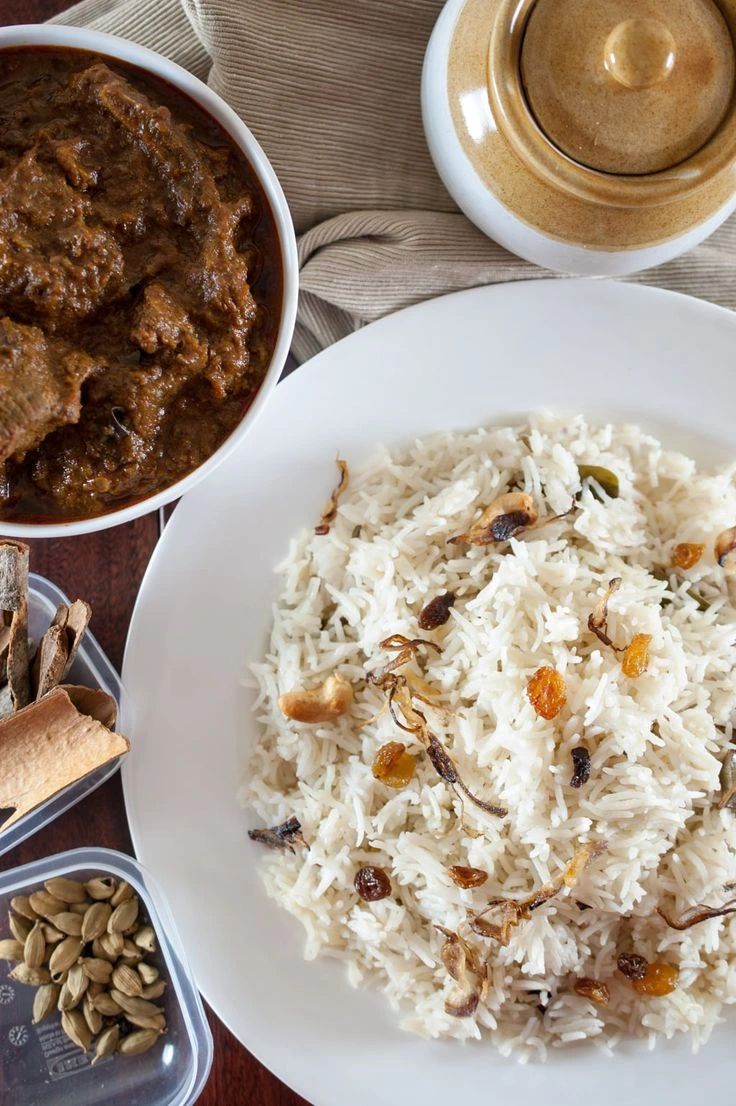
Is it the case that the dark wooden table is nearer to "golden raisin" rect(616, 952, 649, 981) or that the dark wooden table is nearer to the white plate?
the white plate

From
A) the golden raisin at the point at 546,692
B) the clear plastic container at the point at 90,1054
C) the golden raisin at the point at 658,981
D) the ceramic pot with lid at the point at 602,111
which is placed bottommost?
the clear plastic container at the point at 90,1054

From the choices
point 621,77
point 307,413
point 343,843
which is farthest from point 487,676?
point 621,77

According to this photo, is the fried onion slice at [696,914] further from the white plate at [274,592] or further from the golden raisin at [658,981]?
the white plate at [274,592]

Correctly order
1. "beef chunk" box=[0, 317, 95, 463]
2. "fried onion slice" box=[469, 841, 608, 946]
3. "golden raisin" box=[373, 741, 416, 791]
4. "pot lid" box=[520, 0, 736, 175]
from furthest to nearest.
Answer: "golden raisin" box=[373, 741, 416, 791] → "fried onion slice" box=[469, 841, 608, 946] → "pot lid" box=[520, 0, 736, 175] → "beef chunk" box=[0, 317, 95, 463]

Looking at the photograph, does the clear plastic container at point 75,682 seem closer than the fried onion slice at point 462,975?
No

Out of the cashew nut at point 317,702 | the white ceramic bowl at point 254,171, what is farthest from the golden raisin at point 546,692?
the white ceramic bowl at point 254,171

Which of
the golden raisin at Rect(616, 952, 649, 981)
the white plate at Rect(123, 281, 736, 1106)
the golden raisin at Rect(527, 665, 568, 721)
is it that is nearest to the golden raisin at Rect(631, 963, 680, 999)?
the golden raisin at Rect(616, 952, 649, 981)

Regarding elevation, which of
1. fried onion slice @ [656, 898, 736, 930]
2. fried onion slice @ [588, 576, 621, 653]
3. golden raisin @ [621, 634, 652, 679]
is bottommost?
fried onion slice @ [656, 898, 736, 930]
